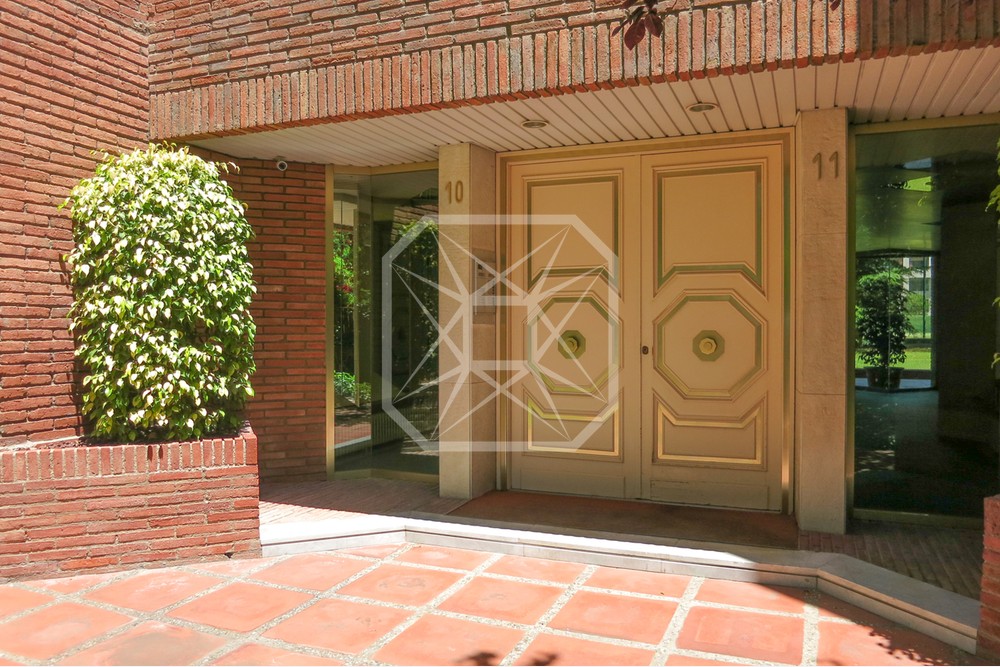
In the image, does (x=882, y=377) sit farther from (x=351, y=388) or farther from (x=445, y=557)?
(x=351, y=388)

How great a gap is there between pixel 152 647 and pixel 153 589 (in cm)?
86

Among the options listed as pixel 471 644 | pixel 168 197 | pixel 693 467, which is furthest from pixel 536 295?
pixel 471 644

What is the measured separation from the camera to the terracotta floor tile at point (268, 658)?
141 inches

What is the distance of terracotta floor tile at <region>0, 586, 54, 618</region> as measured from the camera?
420cm

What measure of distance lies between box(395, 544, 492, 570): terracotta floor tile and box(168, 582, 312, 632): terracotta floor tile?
2.93 ft

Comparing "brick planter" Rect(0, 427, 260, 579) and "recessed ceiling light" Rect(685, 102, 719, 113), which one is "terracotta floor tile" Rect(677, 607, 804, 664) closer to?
"brick planter" Rect(0, 427, 260, 579)

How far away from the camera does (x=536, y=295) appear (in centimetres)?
665

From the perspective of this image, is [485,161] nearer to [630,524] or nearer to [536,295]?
[536,295]

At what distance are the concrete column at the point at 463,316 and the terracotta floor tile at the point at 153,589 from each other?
226cm

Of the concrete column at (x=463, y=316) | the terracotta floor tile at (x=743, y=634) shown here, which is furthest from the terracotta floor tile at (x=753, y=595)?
the concrete column at (x=463, y=316)

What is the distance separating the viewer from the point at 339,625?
401 cm

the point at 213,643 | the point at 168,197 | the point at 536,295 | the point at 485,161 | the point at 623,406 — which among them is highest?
the point at 485,161

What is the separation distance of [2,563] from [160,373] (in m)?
1.45

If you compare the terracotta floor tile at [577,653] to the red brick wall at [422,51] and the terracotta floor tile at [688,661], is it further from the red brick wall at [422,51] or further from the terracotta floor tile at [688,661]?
the red brick wall at [422,51]
